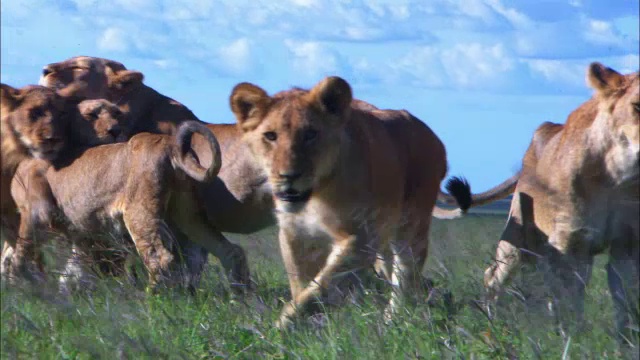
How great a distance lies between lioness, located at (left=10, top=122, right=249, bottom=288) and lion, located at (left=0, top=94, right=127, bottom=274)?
81 millimetres

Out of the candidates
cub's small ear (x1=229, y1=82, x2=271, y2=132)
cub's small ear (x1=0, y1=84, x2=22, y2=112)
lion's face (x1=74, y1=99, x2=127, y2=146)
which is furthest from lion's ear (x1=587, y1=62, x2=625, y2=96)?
cub's small ear (x1=0, y1=84, x2=22, y2=112)

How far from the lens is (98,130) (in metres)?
5.92

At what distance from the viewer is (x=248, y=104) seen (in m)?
4.55

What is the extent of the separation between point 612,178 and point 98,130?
9.83ft

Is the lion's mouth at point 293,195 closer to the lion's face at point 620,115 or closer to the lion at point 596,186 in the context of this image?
the lion at point 596,186

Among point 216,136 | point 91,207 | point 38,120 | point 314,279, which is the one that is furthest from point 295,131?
point 38,120

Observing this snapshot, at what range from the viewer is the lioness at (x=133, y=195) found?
5.20 meters

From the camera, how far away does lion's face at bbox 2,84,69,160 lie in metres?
5.82

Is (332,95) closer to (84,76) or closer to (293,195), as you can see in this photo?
(293,195)

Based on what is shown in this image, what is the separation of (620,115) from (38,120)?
320cm

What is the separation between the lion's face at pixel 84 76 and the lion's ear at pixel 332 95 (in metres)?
2.14

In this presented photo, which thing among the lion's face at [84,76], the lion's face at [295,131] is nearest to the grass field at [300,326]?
the lion's face at [295,131]

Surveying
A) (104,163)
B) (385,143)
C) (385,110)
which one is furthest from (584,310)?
(104,163)

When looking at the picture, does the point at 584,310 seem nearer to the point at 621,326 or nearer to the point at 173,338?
the point at 621,326
